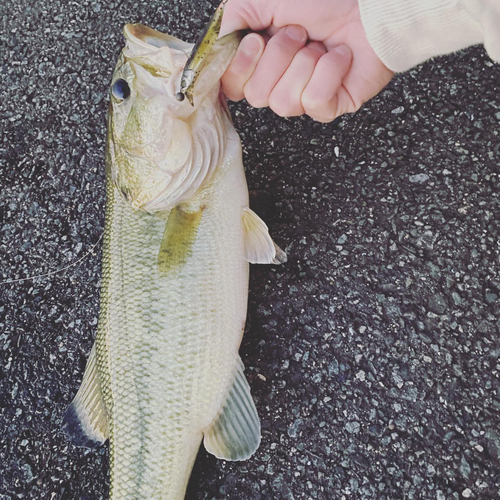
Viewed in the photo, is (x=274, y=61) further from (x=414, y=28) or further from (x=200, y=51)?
(x=414, y=28)

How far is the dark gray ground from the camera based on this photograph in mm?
1768

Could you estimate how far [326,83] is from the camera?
1.60m

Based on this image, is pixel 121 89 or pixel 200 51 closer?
A: pixel 200 51

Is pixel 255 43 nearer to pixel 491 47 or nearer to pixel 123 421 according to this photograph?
pixel 491 47

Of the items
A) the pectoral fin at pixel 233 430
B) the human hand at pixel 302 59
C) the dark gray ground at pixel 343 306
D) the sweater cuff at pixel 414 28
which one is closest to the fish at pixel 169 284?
the pectoral fin at pixel 233 430

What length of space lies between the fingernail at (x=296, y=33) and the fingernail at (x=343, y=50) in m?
0.11

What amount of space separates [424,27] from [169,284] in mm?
1105

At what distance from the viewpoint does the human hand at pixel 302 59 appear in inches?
64.1

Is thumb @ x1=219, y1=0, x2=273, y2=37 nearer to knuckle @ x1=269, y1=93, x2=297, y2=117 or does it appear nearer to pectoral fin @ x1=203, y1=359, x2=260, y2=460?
knuckle @ x1=269, y1=93, x2=297, y2=117

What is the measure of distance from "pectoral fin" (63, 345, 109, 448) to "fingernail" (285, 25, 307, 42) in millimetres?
1264

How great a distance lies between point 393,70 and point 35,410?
6.16 ft

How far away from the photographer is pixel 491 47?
1.38 m

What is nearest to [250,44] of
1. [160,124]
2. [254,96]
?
[254,96]

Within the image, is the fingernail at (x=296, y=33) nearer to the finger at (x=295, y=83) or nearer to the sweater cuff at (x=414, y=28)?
the finger at (x=295, y=83)
